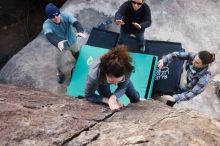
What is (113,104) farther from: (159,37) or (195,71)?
(159,37)

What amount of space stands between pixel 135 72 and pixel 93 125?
3.25 metres

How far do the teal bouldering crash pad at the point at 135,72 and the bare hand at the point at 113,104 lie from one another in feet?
7.40

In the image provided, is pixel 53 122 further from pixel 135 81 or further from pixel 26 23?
pixel 26 23

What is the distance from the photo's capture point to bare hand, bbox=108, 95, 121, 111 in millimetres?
4852

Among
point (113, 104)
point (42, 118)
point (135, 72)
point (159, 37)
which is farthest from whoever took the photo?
point (159, 37)

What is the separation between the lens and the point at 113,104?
4.91m

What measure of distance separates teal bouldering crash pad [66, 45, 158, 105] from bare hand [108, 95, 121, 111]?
2255mm

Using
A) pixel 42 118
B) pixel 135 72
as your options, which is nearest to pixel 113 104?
pixel 42 118

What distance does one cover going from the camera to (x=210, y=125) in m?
4.51

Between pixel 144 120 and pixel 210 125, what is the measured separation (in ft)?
2.68

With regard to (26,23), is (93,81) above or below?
below

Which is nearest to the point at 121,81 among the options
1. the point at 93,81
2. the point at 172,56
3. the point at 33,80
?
the point at 93,81

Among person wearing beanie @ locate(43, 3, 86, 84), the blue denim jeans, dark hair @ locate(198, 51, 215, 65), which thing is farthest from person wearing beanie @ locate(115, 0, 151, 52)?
dark hair @ locate(198, 51, 215, 65)

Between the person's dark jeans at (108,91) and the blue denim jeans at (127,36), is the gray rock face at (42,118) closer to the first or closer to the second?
the person's dark jeans at (108,91)
